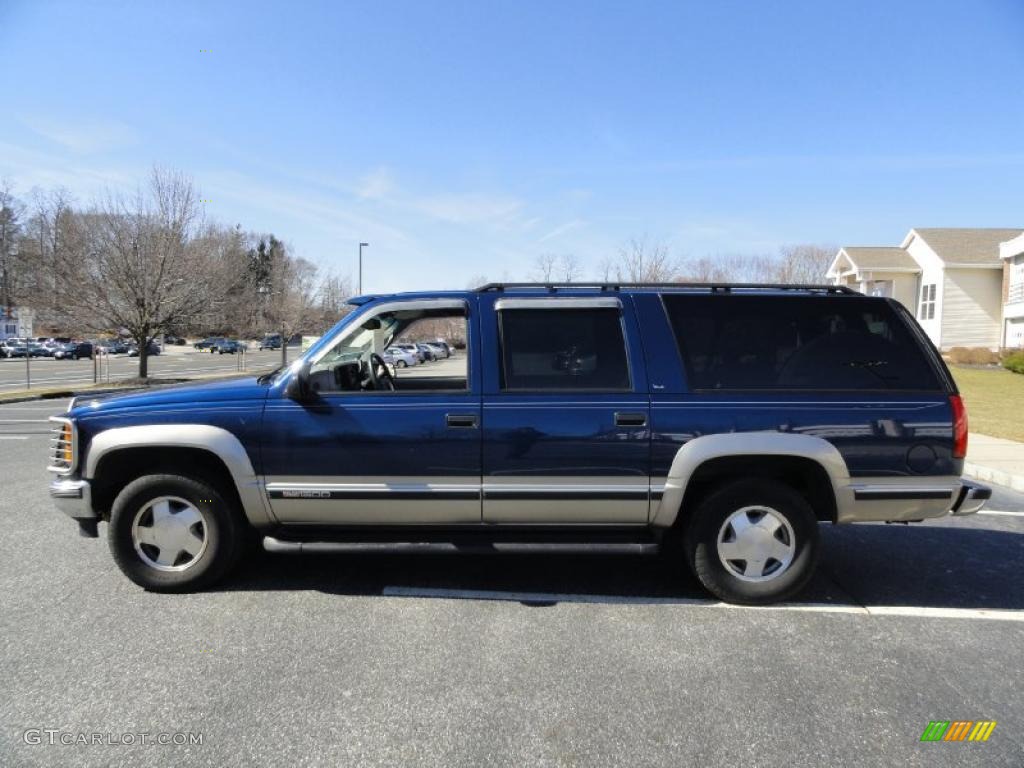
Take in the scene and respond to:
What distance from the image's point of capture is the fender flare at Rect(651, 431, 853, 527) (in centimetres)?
374

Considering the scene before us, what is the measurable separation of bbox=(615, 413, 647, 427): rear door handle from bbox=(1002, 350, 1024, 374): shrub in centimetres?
2781

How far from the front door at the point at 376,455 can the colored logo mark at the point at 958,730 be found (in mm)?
2396

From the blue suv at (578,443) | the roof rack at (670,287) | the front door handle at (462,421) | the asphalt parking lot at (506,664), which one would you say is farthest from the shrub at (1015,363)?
the front door handle at (462,421)

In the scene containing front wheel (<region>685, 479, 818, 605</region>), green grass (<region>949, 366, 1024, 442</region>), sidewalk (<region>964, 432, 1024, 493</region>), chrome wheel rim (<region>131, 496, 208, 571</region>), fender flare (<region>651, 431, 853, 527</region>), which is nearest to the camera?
fender flare (<region>651, 431, 853, 527</region>)

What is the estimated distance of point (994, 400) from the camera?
16.6 metres

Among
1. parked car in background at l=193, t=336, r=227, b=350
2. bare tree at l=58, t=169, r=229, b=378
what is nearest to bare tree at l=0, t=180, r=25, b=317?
parked car in background at l=193, t=336, r=227, b=350

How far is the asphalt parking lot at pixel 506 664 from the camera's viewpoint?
263 centimetres

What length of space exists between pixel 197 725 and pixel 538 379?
240 cm

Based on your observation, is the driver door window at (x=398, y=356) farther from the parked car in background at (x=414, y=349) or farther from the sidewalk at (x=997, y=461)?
the sidewalk at (x=997, y=461)

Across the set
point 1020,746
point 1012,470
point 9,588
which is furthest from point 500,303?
point 1012,470

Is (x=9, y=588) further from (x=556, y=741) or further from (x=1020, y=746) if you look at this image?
(x=1020, y=746)

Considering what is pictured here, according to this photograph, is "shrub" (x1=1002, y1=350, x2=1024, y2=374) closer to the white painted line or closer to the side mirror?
the white painted line

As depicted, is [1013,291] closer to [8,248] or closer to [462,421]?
[462,421]

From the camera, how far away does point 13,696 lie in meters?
2.94
